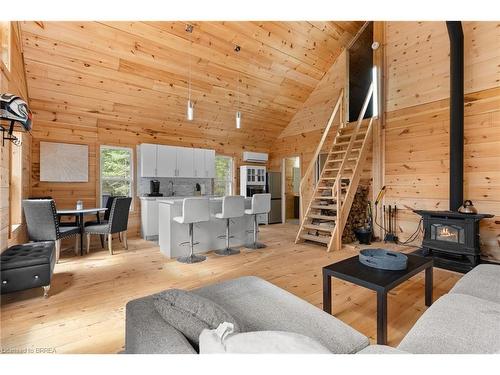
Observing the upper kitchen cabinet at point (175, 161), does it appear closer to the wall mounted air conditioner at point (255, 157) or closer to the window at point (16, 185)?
the wall mounted air conditioner at point (255, 157)

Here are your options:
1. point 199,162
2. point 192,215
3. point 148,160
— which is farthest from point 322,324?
point 199,162

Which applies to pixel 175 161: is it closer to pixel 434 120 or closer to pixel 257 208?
pixel 257 208

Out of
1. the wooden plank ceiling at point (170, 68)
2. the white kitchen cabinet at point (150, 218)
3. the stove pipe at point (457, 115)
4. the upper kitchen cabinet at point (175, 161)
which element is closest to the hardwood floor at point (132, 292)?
the white kitchen cabinet at point (150, 218)

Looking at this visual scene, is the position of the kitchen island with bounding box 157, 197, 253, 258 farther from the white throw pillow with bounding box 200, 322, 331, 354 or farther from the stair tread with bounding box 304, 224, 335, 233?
the white throw pillow with bounding box 200, 322, 331, 354

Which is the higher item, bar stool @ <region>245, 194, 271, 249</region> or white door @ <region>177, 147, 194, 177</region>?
white door @ <region>177, 147, 194, 177</region>

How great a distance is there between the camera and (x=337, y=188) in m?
4.55

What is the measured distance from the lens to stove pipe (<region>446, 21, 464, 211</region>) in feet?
12.6

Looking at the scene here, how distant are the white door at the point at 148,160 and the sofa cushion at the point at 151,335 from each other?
4.72 m

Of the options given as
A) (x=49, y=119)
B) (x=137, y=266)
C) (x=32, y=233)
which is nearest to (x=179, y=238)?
(x=137, y=266)

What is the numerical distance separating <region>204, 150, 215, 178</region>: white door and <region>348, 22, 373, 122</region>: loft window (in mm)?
3675

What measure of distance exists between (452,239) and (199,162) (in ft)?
17.4

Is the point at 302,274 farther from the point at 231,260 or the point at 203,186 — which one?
the point at 203,186

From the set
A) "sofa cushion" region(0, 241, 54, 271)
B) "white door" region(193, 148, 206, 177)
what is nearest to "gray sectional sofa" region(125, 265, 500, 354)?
"sofa cushion" region(0, 241, 54, 271)

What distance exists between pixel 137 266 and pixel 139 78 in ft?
11.0
